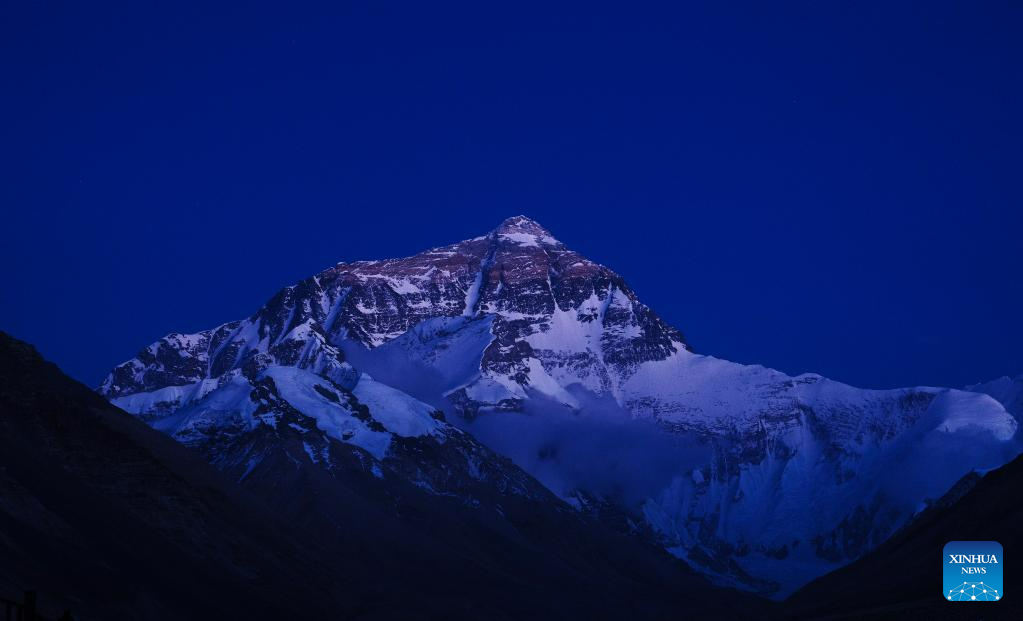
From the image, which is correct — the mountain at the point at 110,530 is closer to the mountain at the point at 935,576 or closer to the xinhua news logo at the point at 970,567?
the mountain at the point at 935,576

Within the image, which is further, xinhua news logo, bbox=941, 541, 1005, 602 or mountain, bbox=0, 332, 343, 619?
mountain, bbox=0, 332, 343, 619

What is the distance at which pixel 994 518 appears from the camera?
17400 cm

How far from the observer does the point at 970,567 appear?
85688mm

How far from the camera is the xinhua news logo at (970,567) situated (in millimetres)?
83375

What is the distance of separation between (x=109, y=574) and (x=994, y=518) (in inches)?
3873

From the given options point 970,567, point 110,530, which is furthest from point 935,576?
point 110,530

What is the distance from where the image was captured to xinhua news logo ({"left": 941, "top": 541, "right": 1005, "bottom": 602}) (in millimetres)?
83375

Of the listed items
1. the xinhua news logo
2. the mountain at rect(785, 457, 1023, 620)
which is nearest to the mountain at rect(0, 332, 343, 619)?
the mountain at rect(785, 457, 1023, 620)

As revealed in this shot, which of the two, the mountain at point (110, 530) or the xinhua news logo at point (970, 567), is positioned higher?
the mountain at point (110, 530)

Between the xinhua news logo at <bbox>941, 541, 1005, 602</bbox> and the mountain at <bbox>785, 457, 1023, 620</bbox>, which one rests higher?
the mountain at <bbox>785, 457, 1023, 620</bbox>

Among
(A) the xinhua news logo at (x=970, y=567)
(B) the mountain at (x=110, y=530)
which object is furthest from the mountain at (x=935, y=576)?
(B) the mountain at (x=110, y=530)

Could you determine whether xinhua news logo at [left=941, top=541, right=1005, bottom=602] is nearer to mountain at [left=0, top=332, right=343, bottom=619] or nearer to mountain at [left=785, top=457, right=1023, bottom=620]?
mountain at [left=785, top=457, right=1023, bottom=620]

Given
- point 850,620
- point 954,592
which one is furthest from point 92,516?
point 954,592

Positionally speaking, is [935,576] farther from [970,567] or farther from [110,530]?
[110,530]
